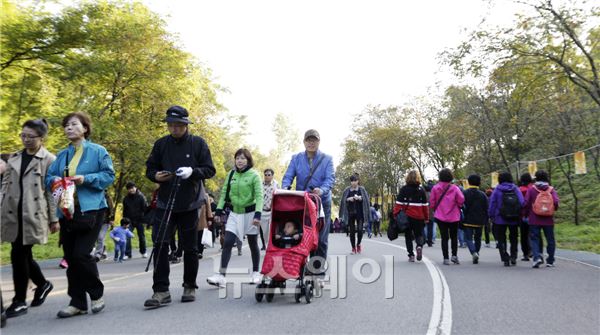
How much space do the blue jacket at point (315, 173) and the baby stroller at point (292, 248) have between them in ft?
1.80

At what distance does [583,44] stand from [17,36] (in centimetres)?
1485

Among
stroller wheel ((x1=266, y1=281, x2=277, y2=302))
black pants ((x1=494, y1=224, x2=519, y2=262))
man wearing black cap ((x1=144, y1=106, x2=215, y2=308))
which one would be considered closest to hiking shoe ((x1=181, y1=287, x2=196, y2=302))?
man wearing black cap ((x1=144, y1=106, x2=215, y2=308))

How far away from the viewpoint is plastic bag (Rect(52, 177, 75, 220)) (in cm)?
579

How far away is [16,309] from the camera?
238 inches

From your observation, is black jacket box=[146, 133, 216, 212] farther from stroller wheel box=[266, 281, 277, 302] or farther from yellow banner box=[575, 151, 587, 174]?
yellow banner box=[575, 151, 587, 174]

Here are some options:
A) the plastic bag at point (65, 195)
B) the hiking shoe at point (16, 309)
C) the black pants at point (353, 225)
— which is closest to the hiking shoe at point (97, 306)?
the hiking shoe at point (16, 309)

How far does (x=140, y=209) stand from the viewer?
14938mm

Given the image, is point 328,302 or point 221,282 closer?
point 328,302

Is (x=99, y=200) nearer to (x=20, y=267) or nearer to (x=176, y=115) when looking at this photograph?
(x=20, y=267)

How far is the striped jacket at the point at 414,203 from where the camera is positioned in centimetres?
1255

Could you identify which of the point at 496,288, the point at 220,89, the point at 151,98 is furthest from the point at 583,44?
the point at 220,89

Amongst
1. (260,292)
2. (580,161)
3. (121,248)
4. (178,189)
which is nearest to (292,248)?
(260,292)

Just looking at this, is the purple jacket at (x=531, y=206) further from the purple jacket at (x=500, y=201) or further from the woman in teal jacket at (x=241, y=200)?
the woman in teal jacket at (x=241, y=200)

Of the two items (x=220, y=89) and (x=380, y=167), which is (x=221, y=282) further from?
(x=380, y=167)
